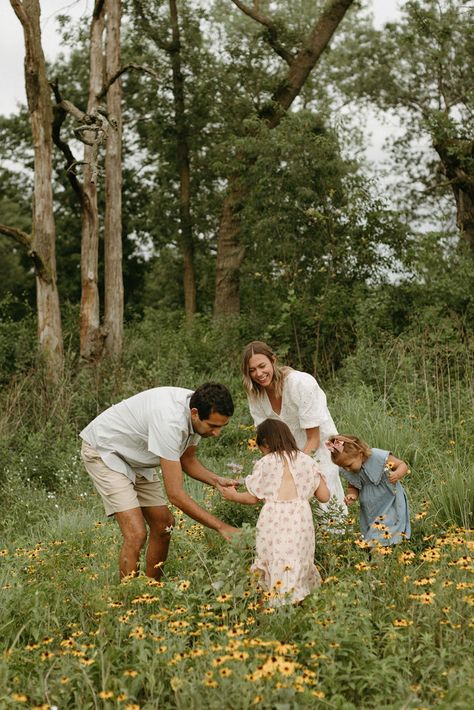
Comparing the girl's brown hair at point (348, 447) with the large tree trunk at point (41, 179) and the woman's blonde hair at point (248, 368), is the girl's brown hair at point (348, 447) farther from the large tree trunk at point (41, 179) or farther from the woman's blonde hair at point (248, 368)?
the large tree trunk at point (41, 179)

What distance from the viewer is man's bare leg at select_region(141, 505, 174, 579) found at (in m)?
4.93

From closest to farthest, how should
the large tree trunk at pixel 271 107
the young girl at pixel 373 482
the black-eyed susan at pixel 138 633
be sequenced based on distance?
the black-eyed susan at pixel 138 633, the young girl at pixel 373 482, the large tree trunk at pixel 271 107

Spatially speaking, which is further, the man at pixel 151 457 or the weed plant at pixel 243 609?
the man at pixel 151 457

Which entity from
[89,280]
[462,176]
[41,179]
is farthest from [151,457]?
[462,176]

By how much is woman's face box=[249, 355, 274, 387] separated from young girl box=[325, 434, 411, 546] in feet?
1.77

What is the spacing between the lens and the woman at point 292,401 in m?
5.10

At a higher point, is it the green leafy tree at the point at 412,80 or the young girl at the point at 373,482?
the green leafy tree at the point at 412,80

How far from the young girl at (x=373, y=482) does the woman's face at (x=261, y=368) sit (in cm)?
54

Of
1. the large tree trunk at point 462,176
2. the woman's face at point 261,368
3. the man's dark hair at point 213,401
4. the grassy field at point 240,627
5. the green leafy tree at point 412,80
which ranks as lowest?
the grassy field at point 240,627

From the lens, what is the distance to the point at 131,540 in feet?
15.5

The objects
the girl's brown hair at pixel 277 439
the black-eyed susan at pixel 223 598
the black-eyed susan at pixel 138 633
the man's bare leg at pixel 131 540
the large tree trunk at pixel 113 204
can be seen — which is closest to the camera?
the black-eyed susan at pixel 138 633

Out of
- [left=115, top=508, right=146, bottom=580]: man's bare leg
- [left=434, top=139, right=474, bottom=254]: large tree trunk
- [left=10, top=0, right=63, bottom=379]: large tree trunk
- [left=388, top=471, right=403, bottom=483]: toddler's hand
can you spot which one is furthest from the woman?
[left=434, top=139, right=474, bottom=254]: large tree trunk

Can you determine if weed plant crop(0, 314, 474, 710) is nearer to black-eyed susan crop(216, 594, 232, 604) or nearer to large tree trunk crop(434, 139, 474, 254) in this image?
black-eyed susan crop(216, 594, 232, 604)

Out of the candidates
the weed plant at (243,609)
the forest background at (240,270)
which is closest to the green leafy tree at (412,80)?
the forest background at (240,270)
